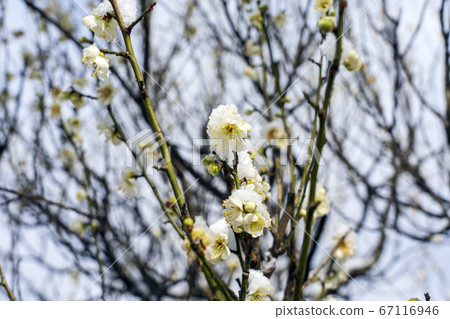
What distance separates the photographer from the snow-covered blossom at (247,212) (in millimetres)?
1194

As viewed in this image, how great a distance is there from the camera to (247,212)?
1206mm

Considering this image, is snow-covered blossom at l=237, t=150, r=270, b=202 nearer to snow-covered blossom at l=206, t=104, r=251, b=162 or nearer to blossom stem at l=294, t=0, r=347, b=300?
snow-covered blossom at l=206, t=104, r=251, b=162

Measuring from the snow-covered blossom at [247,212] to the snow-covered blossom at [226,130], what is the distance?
14 centimetres

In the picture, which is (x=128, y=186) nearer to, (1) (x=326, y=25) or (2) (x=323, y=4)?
(1) (x=326, y=25)

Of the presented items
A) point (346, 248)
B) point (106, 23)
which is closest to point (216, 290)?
point (106, 23)

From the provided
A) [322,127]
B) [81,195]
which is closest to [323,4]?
[322,127]

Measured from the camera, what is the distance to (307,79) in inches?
151

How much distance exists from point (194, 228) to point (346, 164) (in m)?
2.51

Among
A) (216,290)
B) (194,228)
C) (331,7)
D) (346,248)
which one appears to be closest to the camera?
(194,228)

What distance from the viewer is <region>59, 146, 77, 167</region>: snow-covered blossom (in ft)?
11.6

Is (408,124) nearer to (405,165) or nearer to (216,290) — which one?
(405,165)

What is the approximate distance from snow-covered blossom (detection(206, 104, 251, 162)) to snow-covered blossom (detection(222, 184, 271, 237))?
0.46 ft

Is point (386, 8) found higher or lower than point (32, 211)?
higher

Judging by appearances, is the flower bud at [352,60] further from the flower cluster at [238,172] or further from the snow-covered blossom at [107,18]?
the snow-covered blossom at [107,18]
